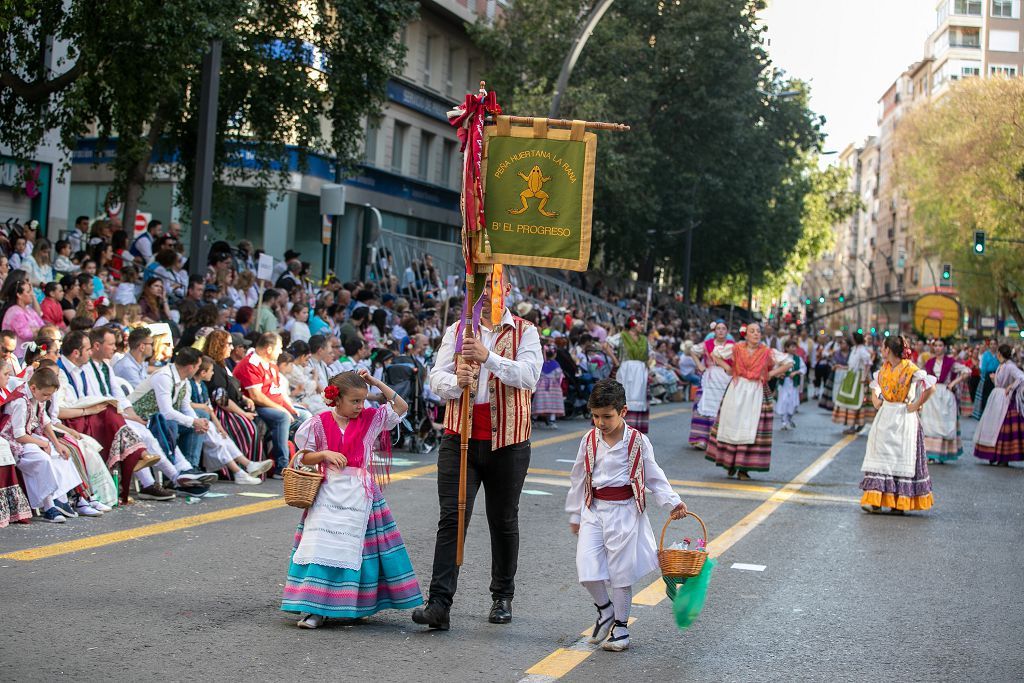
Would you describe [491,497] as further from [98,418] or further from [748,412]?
[748,412]

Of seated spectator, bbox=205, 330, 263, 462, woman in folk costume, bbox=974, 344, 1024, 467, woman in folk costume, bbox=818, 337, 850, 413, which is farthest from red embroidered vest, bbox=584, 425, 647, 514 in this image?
woman in folk costume, bbox=818, 337, 850, 413

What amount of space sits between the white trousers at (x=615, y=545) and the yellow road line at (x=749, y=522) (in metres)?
1.24

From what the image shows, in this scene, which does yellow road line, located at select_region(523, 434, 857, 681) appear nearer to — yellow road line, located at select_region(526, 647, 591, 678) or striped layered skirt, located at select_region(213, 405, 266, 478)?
yellow road line, located at select_region(526, 647, 591, 678)

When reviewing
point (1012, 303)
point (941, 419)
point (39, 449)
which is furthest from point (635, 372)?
point (1012, 303)

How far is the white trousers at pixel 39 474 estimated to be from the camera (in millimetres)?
9945

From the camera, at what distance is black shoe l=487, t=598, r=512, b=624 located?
23.2ft

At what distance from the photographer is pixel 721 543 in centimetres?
1018

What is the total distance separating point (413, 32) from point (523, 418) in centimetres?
3540

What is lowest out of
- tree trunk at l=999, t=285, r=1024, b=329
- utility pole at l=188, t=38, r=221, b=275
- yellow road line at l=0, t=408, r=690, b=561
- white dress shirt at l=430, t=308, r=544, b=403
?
yellow road line at l=0, t=408, r=690, b=561

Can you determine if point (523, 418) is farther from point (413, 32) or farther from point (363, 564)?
point (413, 32)

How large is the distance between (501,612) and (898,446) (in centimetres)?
Result: 664

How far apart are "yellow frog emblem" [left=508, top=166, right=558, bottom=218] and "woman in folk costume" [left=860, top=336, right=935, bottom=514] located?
6575 mm

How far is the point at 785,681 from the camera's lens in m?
6.11

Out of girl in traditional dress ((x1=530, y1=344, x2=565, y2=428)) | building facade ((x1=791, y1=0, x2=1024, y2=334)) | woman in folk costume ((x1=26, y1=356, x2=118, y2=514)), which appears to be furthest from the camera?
building facade ((x1=791, y1=0, x2=1024, y2=334))
